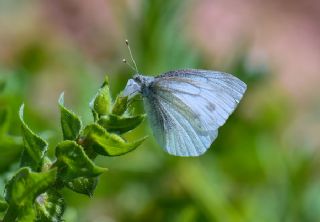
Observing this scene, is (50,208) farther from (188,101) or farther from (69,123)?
(188,101)

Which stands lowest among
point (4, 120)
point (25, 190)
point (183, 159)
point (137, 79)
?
point (183, 159)

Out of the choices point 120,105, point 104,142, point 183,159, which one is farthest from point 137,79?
point 183,159

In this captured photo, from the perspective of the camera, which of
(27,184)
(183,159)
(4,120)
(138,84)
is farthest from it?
(183,159)

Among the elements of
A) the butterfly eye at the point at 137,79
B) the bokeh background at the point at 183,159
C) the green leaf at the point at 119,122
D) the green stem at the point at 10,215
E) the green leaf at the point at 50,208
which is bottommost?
the bokeh background at the point at 183,159

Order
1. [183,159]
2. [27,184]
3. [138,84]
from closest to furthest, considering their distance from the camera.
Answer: [27,184]
[138,84]
[183,159]

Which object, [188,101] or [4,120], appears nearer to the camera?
[188,101]

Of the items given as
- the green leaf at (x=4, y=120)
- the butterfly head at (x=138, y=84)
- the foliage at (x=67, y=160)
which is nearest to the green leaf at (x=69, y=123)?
the foliage at (x=67, y=160)

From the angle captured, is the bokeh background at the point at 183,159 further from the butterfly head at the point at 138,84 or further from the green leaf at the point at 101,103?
the green leaf at the point at 101,103

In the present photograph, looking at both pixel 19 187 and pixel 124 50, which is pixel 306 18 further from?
pixel 19 187

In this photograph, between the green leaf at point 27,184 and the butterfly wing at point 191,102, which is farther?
the butterfly wing at point 191,102
